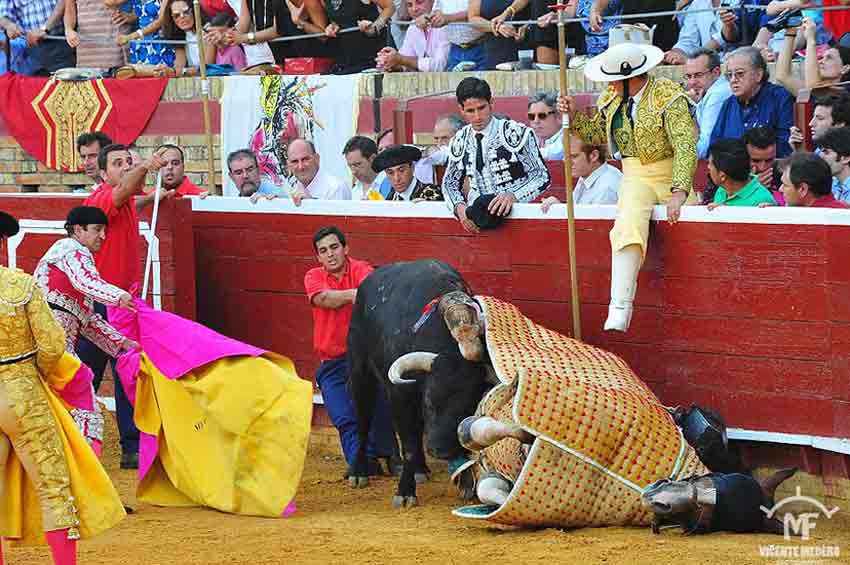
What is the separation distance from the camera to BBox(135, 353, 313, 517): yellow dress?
797cm

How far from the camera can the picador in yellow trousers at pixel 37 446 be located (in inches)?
248

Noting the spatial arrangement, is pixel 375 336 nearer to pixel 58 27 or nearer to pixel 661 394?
pixel 661 394

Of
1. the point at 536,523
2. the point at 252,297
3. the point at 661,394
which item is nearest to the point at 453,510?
the point at 536,523

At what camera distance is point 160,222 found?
989cm

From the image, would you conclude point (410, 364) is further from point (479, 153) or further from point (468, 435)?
point (479, 153)

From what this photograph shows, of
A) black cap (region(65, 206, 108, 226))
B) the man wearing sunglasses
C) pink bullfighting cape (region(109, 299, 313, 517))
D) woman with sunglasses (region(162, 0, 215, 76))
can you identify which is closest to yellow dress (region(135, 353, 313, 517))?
pink bullfighting cape (region(109, 299, 313, 517))

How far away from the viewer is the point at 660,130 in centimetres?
780

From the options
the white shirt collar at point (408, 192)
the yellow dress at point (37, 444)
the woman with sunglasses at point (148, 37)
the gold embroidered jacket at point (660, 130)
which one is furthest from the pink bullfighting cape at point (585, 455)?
the woman with sunglasses at point (148, 37)

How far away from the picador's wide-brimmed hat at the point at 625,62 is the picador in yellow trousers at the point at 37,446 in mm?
2777

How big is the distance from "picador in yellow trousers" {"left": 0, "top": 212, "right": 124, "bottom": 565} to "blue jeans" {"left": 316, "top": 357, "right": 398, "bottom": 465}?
90.6 inches

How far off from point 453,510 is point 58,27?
7.85 meters

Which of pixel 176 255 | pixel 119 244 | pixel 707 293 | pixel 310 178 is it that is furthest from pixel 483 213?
pixel 176 255

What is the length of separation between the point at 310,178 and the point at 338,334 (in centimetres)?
158

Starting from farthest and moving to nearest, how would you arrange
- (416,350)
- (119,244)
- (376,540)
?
1. (119,244)
2. (416,350)
3. (376,540)
